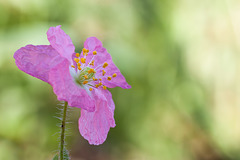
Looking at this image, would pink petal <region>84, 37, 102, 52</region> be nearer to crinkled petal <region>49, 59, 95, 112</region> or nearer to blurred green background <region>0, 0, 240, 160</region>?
crinkled petal <region>49, 59, 95, 112</region>

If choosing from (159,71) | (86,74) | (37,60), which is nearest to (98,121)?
(86,74)

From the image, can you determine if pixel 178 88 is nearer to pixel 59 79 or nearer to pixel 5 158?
pixel 5 158

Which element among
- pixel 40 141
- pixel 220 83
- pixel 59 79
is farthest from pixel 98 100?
pixel 220 83

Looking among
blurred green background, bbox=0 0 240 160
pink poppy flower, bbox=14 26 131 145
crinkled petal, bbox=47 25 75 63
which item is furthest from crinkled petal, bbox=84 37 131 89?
blurred green background, bbox=0 0 240 160

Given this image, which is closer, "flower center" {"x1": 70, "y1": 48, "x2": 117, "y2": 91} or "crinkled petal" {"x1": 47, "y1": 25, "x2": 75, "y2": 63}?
"crinkled petal" {"x1": 47, "y1": 25, "x2": 75, "y2": 63}

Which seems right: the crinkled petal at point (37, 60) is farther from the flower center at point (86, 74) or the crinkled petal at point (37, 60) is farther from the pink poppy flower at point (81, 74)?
the flower center at point (86, 74)

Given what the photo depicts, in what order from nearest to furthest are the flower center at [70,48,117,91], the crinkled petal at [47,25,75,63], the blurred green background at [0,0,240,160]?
the crinkled petal at [47,25,75,63] < the flower center at [70,48,117,91] < the blurred green background at [0,0,240,160]

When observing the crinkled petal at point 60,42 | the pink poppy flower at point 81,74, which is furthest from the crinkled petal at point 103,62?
the crinkled petal at point 60,42
